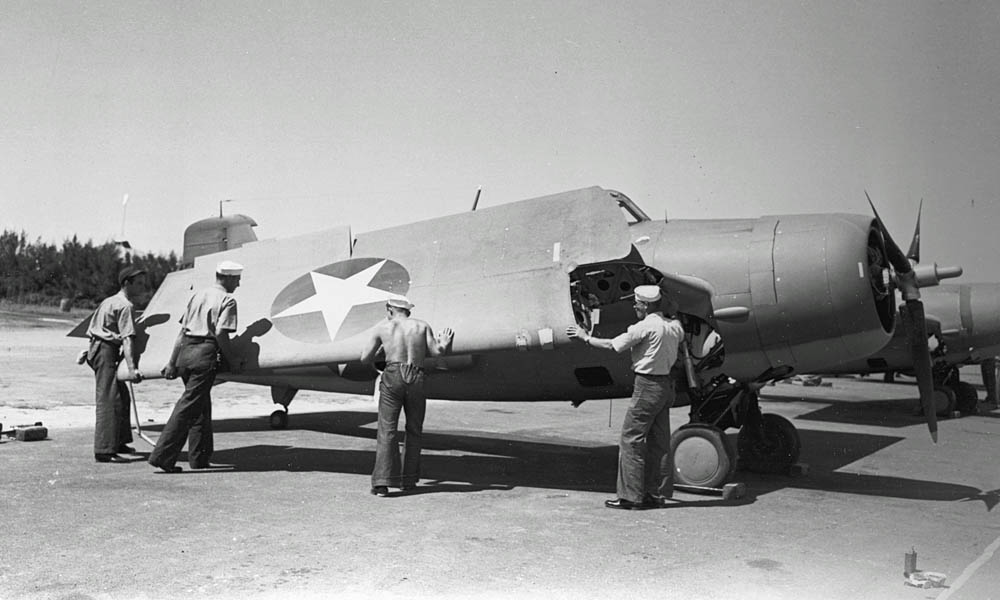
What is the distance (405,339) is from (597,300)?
2.05m

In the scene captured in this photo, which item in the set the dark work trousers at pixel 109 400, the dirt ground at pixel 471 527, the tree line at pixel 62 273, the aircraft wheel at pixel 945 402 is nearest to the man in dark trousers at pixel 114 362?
the dark work trousers at pixel 109 400

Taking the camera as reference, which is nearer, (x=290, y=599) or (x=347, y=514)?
(x=290, y=599)

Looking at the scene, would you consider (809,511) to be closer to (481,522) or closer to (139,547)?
(481,522)

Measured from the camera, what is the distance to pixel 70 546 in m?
4.68

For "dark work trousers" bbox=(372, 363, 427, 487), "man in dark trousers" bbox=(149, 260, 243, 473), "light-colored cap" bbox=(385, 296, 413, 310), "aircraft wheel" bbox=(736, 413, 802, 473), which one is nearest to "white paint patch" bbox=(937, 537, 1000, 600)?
"aircraft wheel" bbox=(736, 413, 802, 473)

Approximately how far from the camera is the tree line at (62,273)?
61844 mm

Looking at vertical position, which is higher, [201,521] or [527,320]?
[527,320]

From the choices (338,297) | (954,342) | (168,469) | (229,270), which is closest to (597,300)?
(338,297)

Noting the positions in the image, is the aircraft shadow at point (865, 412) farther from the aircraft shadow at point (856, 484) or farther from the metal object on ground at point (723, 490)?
the metal object on ground at point (723, 490)

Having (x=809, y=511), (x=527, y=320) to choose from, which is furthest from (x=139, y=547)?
(x=809, y=511)

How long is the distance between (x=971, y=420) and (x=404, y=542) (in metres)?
14.2

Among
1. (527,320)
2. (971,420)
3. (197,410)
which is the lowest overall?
(971,420)

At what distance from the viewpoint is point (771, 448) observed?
26.5 feet

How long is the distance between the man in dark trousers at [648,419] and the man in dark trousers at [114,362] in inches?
184
